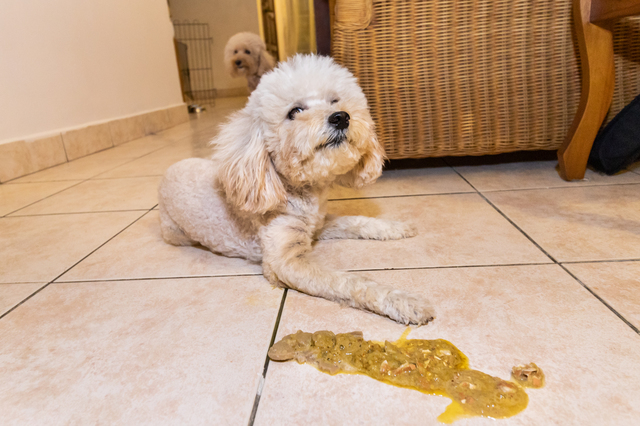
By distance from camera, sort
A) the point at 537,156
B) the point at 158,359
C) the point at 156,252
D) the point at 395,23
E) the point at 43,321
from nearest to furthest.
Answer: the point at 158,359, the point at 43,321, the point at 156,252, the point at 395,23, the point at 537,156

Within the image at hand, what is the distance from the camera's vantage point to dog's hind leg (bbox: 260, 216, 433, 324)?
978 mm

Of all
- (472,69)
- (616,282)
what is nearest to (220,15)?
(472,69)

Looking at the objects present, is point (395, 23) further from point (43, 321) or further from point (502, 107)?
point (43, 321)

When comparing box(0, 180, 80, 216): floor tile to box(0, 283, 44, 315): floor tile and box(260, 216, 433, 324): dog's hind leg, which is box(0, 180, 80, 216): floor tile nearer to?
box(0, 283, 44, 315): floor tile

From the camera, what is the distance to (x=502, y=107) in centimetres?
191

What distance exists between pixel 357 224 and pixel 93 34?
319cm

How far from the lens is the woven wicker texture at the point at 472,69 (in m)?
1.77

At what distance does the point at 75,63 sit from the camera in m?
3.20

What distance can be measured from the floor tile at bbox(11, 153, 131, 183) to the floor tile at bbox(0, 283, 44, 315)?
1.50 metres

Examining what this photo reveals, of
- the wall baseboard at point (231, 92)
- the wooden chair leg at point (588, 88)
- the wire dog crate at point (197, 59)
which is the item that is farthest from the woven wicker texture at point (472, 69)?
the wall baseboard at point (231, 92)

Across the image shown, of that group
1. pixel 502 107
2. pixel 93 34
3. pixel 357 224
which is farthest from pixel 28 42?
pixel 502 107

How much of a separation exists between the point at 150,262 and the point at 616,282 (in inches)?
54.5

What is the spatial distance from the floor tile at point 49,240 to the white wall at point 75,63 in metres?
1.20

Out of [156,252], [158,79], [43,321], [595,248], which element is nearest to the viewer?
[43,321]
